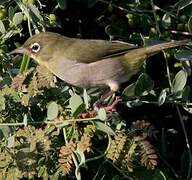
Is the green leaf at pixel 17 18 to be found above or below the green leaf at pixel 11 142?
above

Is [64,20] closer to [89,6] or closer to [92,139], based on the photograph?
[89,6]

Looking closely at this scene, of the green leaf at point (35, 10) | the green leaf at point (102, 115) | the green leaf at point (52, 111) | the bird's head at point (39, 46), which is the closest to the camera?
the green leaf at point (102, 115)

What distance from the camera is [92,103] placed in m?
2.69

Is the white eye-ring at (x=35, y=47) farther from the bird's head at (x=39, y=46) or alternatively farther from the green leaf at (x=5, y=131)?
the green leaf at (x=5, y=131)

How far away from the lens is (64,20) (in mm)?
3078

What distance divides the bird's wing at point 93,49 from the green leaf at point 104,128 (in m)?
0.45

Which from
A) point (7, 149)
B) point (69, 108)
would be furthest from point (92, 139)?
point (7, 149)

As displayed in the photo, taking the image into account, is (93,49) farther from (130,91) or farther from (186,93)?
(186,93)

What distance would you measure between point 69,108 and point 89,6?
566mm

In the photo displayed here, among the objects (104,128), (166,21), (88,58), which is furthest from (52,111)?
(166,21)

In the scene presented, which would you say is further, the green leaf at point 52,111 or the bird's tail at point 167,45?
the bird's tail at point 167,45

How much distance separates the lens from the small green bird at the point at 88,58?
2.80m

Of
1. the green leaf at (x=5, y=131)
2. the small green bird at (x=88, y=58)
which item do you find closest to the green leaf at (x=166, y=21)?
the small green bird at (x=88, y=58)

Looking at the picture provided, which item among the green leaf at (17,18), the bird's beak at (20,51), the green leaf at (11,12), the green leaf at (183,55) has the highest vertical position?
the green leaf at (11,12)
